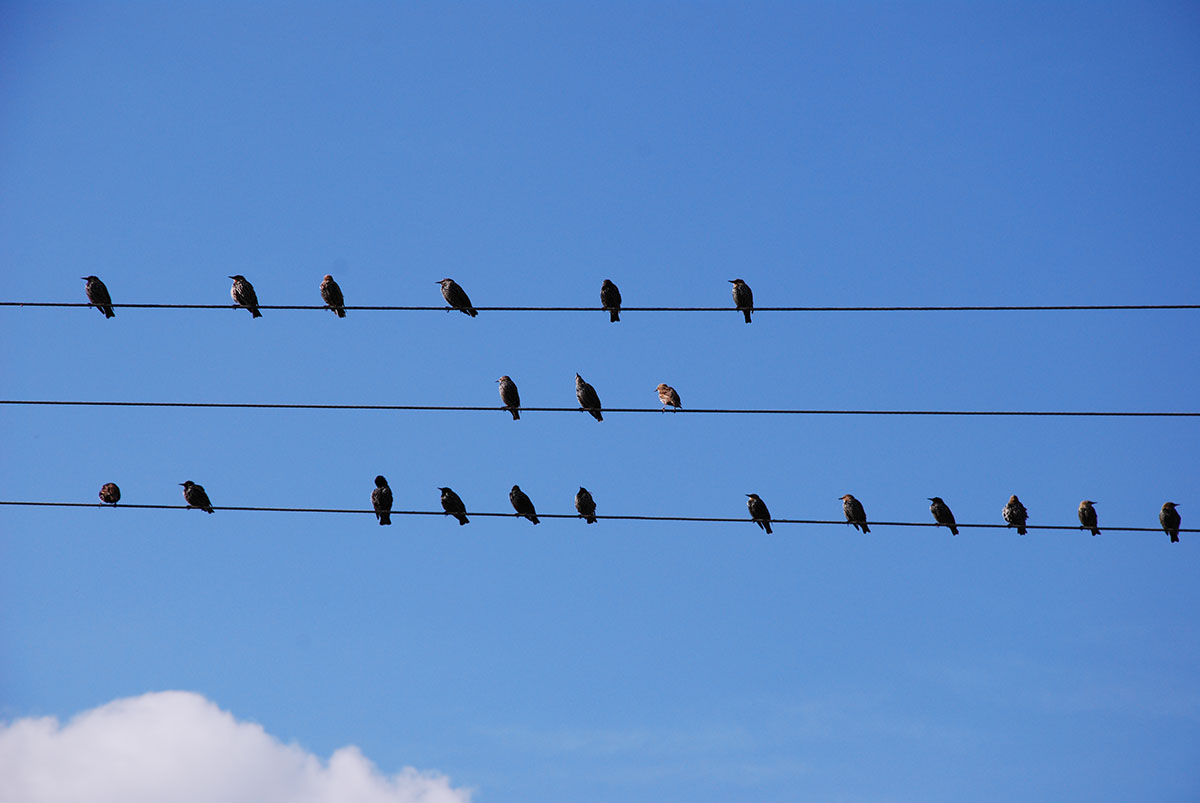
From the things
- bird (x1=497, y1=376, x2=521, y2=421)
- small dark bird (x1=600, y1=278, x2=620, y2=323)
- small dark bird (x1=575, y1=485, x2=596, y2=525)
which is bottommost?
small dark bird (x1=575, y1=485, x2=596, y2=525)

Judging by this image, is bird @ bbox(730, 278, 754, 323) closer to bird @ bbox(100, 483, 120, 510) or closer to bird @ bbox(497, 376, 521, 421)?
bird @ bbox(497, 376, 521, 421)

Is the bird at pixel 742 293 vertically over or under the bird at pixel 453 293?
over

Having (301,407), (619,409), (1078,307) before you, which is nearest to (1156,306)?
(1078,307)

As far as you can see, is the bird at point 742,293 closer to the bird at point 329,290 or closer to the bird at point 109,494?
the bird at point 329,290

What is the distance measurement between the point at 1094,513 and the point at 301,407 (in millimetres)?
10443

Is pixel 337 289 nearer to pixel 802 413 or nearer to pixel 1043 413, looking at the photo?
pixel 802 413

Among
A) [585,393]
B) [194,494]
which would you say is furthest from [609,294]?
[194,494]

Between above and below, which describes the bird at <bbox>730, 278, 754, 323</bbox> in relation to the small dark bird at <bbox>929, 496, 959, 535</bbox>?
above

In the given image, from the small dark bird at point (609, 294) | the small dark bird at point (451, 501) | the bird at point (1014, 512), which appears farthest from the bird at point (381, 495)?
the bird at point (1014, 512)

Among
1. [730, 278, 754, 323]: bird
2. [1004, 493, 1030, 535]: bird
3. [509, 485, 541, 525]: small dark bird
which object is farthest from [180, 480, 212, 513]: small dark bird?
[1004, 493, 1030, 535]: bird

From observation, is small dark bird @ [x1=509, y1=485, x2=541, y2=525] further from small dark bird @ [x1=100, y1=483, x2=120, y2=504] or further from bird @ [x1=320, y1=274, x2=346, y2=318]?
small dark bird @ [x1=100, y1=483, x2=120, y2=504]

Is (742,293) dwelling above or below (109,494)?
above

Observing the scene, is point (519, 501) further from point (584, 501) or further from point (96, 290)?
point (96, 290)

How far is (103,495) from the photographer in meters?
17.1
